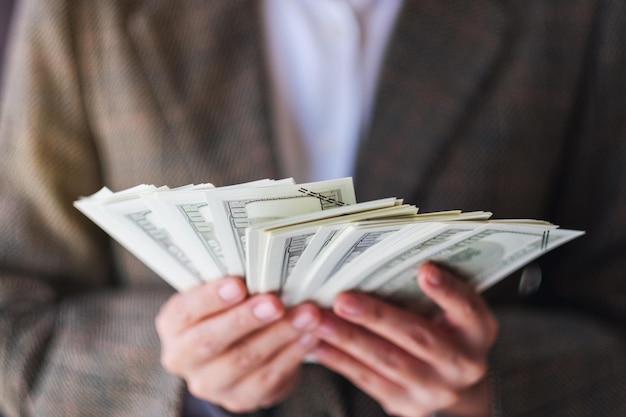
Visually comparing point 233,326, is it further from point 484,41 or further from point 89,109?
point 484,41

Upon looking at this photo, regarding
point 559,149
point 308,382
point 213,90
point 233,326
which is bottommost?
point 308,382

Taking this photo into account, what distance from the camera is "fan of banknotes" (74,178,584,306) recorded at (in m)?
0.42

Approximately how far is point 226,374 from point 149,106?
1.13 ft

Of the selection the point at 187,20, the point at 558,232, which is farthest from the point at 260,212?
the point at 187,20

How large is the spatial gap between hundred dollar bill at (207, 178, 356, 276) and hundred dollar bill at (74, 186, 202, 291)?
0.20ft

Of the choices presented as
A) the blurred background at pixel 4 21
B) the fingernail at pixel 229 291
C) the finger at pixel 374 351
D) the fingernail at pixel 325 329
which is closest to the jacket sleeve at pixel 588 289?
the finger at pixel 374 351

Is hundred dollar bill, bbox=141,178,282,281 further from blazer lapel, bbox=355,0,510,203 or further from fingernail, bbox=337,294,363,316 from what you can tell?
blazer lapel, bbox=355,0,510,203

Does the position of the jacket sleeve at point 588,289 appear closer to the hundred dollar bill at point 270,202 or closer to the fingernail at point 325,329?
the fingernail at point 325,329

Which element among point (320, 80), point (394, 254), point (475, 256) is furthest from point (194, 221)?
point (320, 80)

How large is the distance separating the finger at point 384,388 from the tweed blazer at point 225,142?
7 centimetres

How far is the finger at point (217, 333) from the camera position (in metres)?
0.53

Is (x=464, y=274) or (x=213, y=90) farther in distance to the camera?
(x=213, y=90)

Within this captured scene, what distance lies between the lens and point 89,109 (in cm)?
74

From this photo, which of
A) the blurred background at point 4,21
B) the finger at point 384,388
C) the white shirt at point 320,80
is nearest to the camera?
the finger at point 384,388
